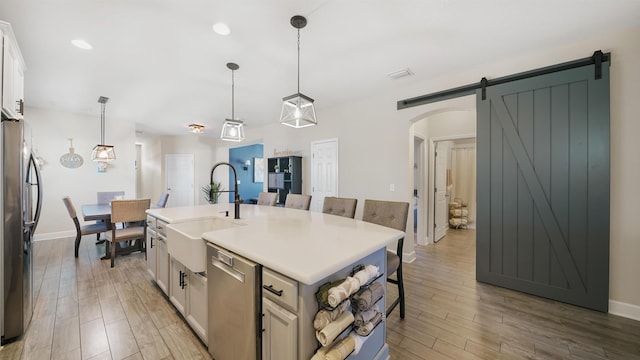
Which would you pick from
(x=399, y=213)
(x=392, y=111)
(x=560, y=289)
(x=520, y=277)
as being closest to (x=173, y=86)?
(x=392, y=111)

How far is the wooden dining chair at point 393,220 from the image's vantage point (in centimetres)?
213

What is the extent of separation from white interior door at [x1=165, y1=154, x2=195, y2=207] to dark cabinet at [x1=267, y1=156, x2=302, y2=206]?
3676mm

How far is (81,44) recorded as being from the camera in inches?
98.5

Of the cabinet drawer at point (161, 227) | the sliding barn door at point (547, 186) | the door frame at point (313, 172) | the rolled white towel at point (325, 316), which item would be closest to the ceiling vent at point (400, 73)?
the sliding barn door at point (547, 186)

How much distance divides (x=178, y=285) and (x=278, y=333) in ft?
4.86

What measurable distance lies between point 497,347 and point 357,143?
3.18 m

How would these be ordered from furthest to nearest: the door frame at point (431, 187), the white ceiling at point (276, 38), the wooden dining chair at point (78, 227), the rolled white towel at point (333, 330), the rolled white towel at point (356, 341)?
the door frame at point (431, 187) < the wooden dining chair at point (78, 227) < the white ceiling at point (276, 38) < the rolled white towel at point (356, 341) < the rolled white towel at point (333, 330)

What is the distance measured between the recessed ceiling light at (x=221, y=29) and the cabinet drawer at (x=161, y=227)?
75.0 inches

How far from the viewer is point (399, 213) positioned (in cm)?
231

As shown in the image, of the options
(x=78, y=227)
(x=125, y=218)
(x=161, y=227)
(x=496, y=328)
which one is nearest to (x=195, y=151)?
(x=78, y=227)

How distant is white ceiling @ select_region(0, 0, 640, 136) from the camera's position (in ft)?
6.49

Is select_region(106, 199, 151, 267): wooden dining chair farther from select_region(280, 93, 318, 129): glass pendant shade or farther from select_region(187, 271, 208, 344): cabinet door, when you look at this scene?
select_region(280, 93, 318, 129): glass pendant shade

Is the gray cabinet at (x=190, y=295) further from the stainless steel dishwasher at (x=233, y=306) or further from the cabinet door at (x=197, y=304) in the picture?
the stainless steel dishwasher at (x=233, y=306)

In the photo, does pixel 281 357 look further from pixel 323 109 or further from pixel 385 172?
pixel 323 109
